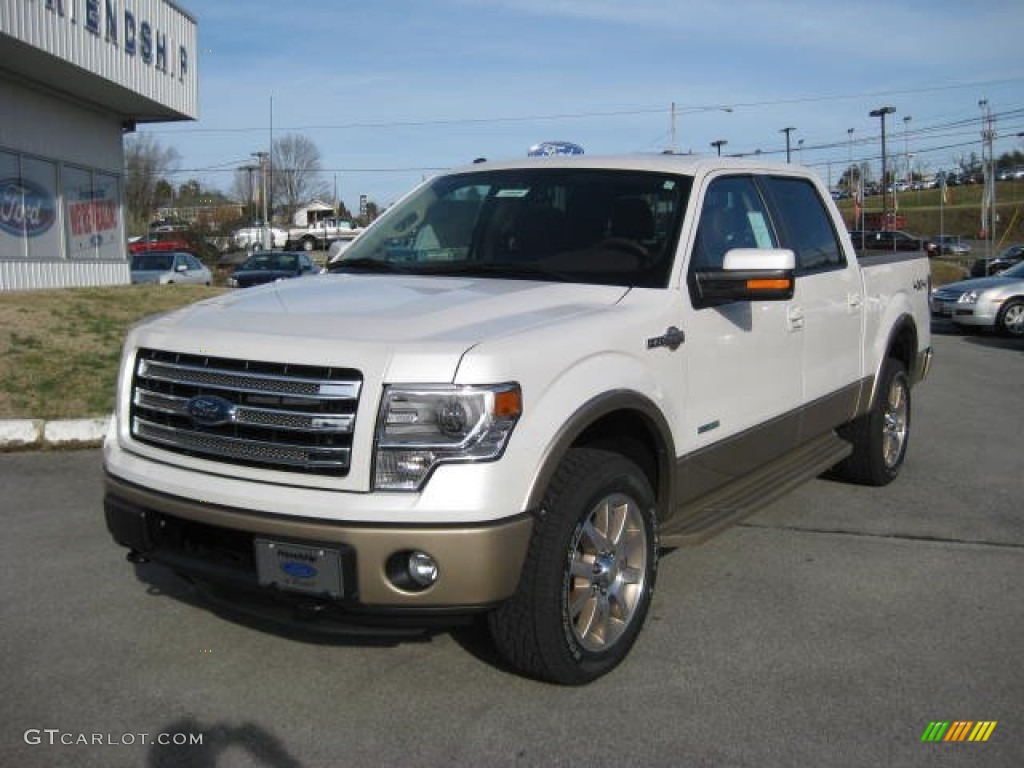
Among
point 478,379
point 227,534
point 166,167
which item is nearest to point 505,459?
point 478,379

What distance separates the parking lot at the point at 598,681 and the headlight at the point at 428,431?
0.89 meters

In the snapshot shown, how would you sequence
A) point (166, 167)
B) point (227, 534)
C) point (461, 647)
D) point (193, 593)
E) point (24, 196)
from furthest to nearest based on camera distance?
1. point (166, 167)
2. point (24, 196)
3. point (193, 593)
4. point (461, 647)
5. point (227, 534)

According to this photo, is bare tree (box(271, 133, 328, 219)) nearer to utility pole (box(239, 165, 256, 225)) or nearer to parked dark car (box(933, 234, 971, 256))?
utility pole (box(239, 165, 256, 225))

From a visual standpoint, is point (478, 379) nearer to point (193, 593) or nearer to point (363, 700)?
point (363, 700)

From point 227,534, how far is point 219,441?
1.03 ft

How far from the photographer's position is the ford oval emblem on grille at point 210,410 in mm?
3281

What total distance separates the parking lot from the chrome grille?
878 mm

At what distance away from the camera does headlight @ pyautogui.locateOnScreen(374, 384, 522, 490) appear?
9.97 feet

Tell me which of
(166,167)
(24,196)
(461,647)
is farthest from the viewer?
(166,167)

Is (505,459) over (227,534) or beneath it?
over

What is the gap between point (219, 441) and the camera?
3336 millimetres

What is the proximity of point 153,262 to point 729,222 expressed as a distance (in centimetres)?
2428

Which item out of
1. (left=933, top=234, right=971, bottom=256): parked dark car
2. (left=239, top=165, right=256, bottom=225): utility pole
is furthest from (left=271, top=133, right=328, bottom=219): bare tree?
→ (left=933, top=234, right=971, bottom=256): parked dark car

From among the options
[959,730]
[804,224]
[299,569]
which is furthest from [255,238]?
[959,730]
